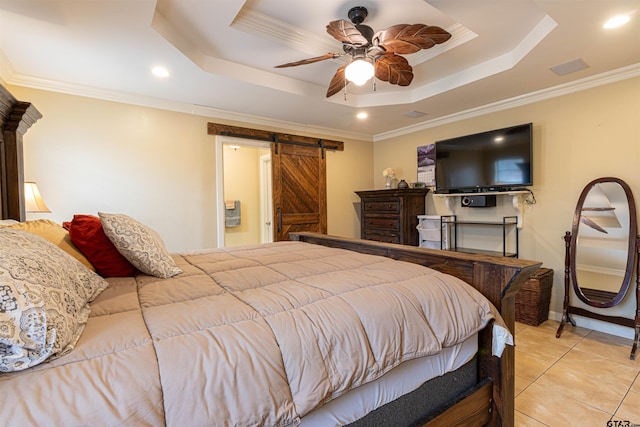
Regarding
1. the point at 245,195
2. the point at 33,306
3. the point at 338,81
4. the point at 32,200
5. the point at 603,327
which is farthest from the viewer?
the point at 245,195

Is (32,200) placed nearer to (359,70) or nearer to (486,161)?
(359,70)

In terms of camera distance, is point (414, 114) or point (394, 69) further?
point (414, 114)

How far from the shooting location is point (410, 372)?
114 centimetres

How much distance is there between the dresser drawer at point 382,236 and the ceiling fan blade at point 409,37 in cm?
254

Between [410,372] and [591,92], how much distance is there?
11.1 feet

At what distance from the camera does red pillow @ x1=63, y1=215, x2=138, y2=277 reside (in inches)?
56.9

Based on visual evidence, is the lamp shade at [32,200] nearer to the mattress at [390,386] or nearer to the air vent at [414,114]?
the mattress at [390,386]

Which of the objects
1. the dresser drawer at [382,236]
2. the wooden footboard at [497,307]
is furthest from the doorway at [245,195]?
the wooden footboard at [497,307]

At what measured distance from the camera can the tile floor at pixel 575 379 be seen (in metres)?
1.68

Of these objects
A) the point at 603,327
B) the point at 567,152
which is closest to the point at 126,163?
the point at 567,152

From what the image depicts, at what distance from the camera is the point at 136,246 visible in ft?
4.68

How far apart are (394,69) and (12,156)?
2.58 meters

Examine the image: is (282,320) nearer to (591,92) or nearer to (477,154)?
(477,154)

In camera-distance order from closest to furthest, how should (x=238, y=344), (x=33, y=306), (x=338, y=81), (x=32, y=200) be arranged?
(x=33, y=306)
(x=238, y=344)
(x=32, y=200)
(x=338, y=81)
